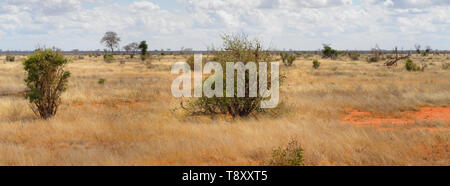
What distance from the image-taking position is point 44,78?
12586mm

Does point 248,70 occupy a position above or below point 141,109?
above

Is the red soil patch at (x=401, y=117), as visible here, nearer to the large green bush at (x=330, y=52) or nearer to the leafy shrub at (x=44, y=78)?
the leafy shrub at (x=44, y=78)

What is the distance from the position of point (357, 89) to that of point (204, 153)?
1564cm

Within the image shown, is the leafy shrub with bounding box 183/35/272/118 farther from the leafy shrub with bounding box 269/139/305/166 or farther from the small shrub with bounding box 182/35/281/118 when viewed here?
the leafy shrub with bounding box 269/139/305/166

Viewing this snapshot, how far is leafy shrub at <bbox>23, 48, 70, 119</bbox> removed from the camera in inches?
489

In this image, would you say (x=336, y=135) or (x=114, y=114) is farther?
(x=114, y=114)

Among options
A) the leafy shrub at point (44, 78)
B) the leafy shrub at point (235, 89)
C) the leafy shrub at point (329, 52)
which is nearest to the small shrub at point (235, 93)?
the leafy shrub at point (235, 89)

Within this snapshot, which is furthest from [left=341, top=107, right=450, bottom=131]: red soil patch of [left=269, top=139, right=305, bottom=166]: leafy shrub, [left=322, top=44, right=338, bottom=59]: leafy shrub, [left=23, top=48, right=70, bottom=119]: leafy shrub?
[left=322, top=44, right=338, bottom=59]: leafy shrub

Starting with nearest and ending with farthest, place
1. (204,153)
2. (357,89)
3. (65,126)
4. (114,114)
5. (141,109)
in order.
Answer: (204,153)
(65,126)
(114,114)
(141,109)
(357,89)

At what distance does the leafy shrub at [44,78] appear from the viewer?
12.4 meters

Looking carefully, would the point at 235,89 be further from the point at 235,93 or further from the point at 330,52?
the point at 330,52
